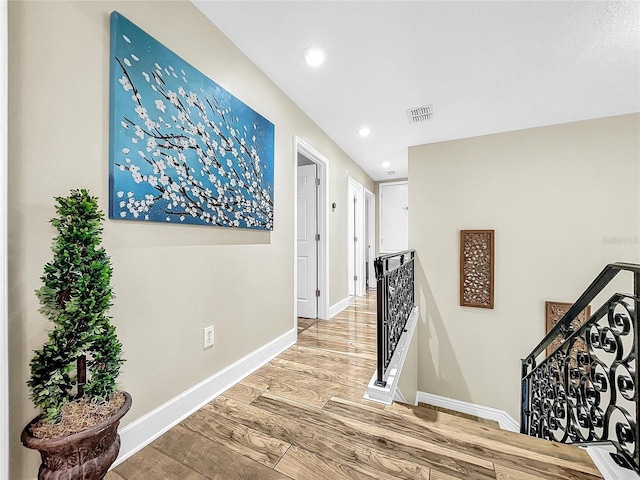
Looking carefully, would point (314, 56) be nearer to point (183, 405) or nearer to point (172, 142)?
point (172, 142)

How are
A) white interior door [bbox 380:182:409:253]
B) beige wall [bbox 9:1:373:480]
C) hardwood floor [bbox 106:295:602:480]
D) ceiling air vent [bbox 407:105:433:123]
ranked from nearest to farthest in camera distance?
beige wall [bbox 9:1:373:480], hardwood floor [bbox 106:295:602:480], ceiling air vent [bbox 407:105:433:123], white interior door [bbox 380:182:409:253]

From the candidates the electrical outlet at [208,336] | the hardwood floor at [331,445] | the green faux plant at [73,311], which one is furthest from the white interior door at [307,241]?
the green faux plant at [73,311]

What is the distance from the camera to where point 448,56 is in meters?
2.10

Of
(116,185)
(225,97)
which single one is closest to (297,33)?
(225,97)

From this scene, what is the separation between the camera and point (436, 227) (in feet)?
12.8

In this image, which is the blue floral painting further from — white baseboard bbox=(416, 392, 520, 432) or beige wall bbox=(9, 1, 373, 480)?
white baseboard bbox=(416, 392, 520, 432)

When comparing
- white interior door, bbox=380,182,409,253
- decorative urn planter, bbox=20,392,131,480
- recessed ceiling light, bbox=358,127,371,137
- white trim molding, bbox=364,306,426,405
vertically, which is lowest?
white trim molding, bbox=364,306,426,405

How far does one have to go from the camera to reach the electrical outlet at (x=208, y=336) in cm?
175

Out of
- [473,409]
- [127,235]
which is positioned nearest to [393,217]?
[473,409]

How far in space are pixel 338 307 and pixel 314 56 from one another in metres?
3.00

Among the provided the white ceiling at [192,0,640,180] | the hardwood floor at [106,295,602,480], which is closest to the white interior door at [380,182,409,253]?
the white ceiling at [192,0,640,180]

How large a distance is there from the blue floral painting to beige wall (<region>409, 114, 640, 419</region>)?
285cm

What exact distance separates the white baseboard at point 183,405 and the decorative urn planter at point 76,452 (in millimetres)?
366

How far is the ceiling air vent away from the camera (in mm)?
2931
